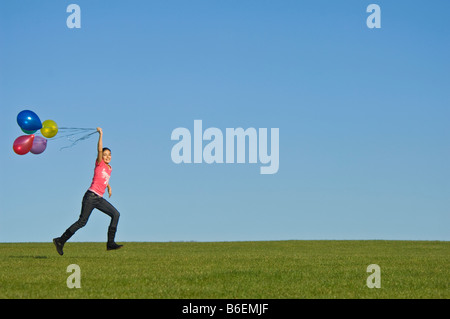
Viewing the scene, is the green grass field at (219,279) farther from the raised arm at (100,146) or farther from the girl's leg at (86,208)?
the raised arm at (100,146)

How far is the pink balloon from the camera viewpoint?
18.4 m

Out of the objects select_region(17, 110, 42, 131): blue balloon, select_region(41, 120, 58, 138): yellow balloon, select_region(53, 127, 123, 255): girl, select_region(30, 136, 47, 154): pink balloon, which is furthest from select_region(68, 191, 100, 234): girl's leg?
select_region(30, 136, 47, 154): pink balloon

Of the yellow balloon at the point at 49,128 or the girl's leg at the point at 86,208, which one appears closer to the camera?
the girl's leg at the point at 86,208

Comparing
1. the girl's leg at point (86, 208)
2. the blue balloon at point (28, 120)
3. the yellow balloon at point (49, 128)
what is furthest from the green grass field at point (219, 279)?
the blue balloon at point (28, 120)

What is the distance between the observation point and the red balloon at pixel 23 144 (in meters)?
18.3

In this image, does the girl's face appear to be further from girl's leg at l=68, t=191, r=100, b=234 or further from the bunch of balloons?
the bunch of balloons

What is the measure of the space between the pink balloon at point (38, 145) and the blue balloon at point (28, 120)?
2.70 feet

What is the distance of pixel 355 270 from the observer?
47.5ft

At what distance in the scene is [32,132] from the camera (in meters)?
17.9

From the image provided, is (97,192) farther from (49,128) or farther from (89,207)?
(49,128)

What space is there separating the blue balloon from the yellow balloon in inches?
8.4

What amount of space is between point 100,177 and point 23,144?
3.34 meters

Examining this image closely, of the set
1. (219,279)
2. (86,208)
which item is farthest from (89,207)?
(219,279)
